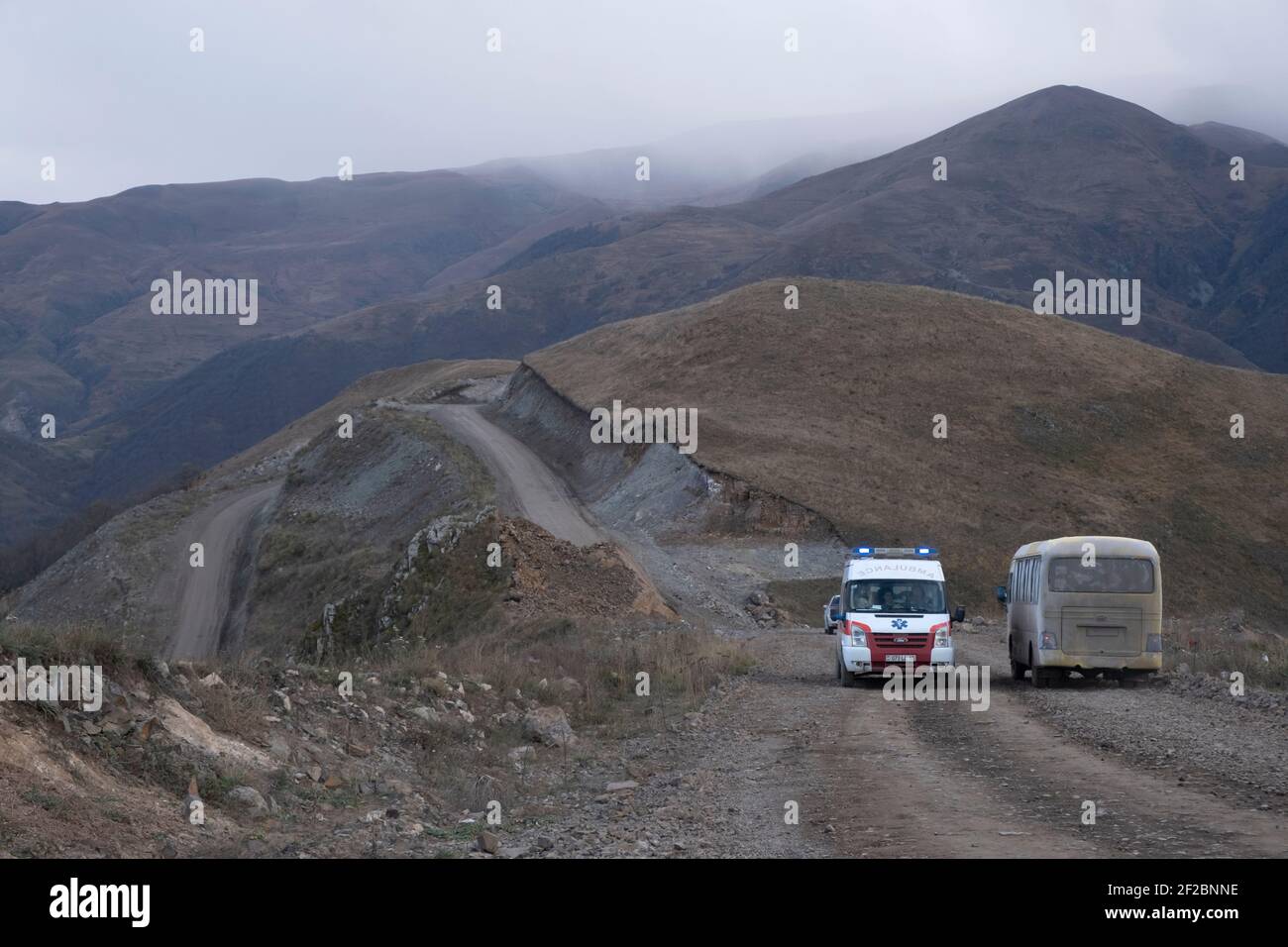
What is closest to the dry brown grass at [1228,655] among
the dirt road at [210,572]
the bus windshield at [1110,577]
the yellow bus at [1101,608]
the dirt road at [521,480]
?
the yellow bus at [1101,608]

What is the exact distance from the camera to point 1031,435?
219 ft

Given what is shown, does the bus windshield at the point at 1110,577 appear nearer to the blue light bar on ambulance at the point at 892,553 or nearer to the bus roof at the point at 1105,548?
the bus roof at the point at 1105,548

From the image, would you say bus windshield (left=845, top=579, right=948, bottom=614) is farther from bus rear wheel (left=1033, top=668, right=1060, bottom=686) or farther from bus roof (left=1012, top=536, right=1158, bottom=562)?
bus roof (left=1012, top=536, right=1158, bottom=562)

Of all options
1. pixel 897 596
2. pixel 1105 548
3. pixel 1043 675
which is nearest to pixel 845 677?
pixel 897 596

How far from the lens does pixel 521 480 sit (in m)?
60.5

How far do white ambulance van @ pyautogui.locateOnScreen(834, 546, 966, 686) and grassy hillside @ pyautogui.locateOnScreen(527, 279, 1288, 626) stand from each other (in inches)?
1035

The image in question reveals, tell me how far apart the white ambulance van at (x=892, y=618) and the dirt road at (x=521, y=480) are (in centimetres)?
2022

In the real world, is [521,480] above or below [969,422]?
below

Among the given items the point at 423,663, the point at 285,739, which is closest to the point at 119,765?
the point at 285,739

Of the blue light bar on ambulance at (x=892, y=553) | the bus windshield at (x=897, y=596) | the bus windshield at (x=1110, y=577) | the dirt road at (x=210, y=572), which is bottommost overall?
the dirt road at (x=210, y=572)

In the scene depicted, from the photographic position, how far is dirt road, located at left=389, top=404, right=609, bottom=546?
163 feet

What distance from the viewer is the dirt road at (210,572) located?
49.7 metres

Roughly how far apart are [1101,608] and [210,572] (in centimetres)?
4932

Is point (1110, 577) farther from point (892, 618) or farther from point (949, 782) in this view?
point (949, 782)
